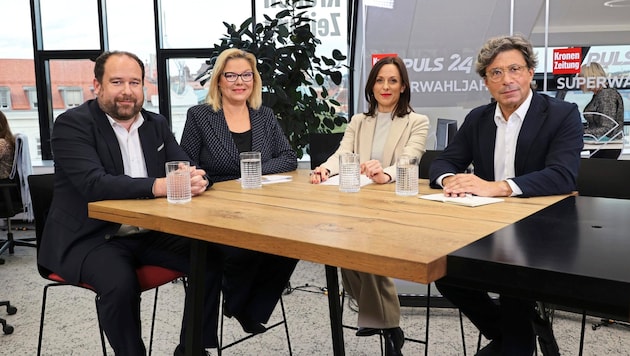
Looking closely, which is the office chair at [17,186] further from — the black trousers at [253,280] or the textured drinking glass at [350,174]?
the textured drinking glass at [350,174]

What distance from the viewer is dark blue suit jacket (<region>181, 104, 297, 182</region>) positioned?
2.72 meters

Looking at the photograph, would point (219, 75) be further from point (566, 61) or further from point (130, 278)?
point (566, 61)

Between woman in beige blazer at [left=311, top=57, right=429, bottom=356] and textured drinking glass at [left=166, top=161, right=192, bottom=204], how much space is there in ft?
1.99

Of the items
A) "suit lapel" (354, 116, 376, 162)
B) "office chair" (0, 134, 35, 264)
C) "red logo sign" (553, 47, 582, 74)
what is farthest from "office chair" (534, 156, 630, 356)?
"office chair" (0, 134, 35, 264)

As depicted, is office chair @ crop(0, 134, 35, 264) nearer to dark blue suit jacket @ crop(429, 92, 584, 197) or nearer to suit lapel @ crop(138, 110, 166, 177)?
suit lapel @ crop(138, 110, 166, 177)

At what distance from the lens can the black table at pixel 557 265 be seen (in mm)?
888

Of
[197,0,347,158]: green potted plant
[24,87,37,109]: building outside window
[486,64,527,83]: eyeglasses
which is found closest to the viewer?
[486,64,527,83]: eyeglasses

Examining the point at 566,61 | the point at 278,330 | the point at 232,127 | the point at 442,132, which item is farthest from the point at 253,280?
the point at 566,61

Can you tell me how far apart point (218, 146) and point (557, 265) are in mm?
2021

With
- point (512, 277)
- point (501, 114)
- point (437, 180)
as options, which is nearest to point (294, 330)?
point (437, 180)

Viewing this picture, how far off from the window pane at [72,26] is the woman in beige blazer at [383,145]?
419 cm

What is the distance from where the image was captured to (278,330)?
2.86 meters

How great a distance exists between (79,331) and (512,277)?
8.46 feet

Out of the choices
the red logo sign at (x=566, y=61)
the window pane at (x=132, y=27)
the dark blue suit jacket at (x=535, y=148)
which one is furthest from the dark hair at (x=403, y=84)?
the window pane at (x=132, y=27)
